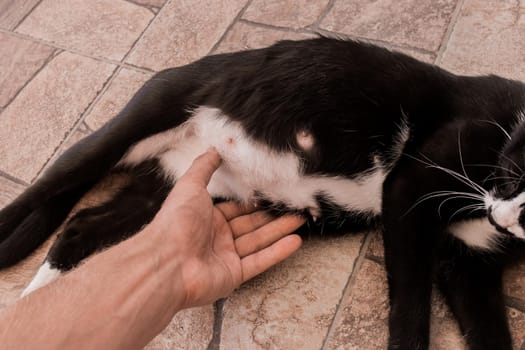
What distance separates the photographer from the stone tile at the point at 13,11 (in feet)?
7.84

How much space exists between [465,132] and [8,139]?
166 cm

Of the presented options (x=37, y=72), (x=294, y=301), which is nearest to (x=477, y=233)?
(x=294, y=301)

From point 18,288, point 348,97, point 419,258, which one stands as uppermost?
point 348,97

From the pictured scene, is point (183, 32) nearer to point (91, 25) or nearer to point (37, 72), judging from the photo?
point (91, 25)

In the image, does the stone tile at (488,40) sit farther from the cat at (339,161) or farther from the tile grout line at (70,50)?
the tile grout line at (70,50)

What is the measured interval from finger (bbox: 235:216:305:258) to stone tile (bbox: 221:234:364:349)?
9 cm

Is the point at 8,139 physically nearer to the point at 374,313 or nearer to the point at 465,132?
the point at 374,313

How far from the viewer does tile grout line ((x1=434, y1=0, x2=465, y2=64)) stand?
6.50 feet

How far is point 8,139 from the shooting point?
2.02 m

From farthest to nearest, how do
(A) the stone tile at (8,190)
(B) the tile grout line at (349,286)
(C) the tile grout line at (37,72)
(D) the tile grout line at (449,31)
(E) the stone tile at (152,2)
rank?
(E) the stone tile at (152,2) < (C) the tile grout line at (37,72) < (D) the tile grout line at (449,31) < (A) the stone tile at (8,190) < (B) the tile grout line at (349,286)

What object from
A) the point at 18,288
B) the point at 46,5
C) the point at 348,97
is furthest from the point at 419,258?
the point at 46,5

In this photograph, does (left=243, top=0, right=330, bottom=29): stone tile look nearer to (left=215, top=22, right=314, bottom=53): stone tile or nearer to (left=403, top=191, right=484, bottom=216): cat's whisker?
(left=215, top=22, right=314, bottom=53): stone tile

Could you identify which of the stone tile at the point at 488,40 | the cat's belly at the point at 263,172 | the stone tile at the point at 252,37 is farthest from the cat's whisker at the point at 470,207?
the stone tile at the point at 252,37

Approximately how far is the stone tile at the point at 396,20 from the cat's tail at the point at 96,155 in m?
0.76
